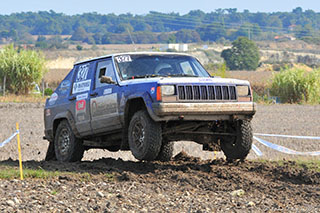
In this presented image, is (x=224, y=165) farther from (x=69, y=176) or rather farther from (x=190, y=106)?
(x=69, y=176)

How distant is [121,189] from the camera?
9.15 metres

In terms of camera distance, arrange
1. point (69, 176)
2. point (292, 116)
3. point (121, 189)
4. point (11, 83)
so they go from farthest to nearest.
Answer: point (11, 83) → point (292, 116) → point (69, 176) → point (121, 189)

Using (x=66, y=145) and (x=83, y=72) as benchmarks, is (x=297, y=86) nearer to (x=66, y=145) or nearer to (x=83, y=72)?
(x=66, y=145)

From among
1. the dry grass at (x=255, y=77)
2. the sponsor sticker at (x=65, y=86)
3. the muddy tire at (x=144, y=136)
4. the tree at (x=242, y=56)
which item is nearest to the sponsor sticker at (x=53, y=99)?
the sponsor sticker at (x=65, y=86)

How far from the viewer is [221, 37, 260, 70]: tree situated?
123 meters

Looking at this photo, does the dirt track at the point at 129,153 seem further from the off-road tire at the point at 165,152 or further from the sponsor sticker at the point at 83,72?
the off-road tire at the point at 165,152

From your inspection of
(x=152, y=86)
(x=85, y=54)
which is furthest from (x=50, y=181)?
(x=85, y=54)

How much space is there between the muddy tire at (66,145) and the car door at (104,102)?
2.88 ft

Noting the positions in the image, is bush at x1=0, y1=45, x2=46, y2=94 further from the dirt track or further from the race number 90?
the race number 90

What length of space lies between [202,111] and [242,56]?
116268 mm

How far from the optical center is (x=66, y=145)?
42.5 ft

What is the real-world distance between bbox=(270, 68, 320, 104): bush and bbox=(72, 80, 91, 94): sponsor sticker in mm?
36343

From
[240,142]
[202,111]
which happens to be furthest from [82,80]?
[240,142]

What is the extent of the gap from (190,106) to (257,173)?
5.13ft
